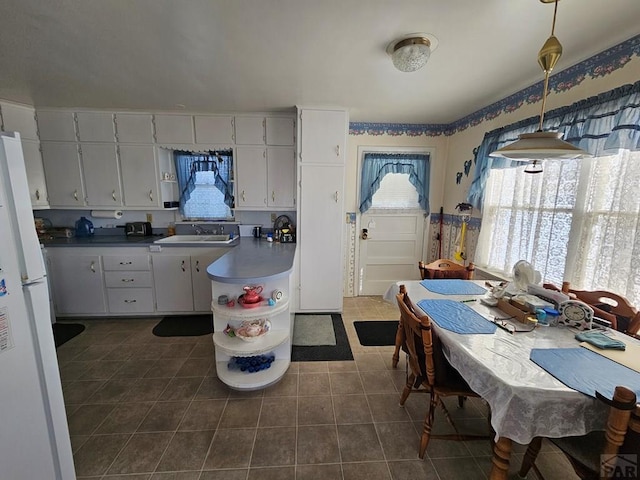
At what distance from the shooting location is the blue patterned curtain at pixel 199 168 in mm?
3496

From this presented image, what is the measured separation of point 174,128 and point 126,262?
1.66 metres

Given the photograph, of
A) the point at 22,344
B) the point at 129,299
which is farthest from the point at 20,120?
the point at 22,344

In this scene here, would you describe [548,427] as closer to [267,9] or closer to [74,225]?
[267,9]

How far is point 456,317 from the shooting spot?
1627mm

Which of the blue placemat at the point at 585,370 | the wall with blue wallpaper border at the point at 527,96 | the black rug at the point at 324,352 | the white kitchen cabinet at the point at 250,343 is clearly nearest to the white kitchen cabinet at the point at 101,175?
the white kitchen cabinet at the point at 250,343

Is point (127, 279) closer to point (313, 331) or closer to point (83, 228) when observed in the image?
point (83, 228)

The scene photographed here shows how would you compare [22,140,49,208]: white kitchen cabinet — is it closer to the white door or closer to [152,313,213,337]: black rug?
[152,313,213,337]: black rug

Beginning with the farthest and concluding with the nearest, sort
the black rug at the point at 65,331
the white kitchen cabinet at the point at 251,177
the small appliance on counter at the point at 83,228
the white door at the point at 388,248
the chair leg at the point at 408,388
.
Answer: the white door at the point at 388,248
the small appliance on counter at the point at 83,228
the white kitchen cabinet at the point at 251,177
the black rug at the point at 65,331
the chair leg at the point at 408,388

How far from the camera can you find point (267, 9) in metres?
1.42

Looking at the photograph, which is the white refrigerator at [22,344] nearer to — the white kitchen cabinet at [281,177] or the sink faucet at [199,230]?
the white kitchen cabinet at [281,177]

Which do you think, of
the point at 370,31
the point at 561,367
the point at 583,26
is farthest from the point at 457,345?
the point at 583,26

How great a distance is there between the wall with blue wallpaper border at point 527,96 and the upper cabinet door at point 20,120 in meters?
3.73

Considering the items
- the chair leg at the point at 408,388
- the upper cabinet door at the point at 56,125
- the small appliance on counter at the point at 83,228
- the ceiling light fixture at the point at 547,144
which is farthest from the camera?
the small appliance on counter at the point at 83,228

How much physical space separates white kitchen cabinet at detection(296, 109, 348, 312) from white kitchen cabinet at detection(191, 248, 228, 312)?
1.03 meters
